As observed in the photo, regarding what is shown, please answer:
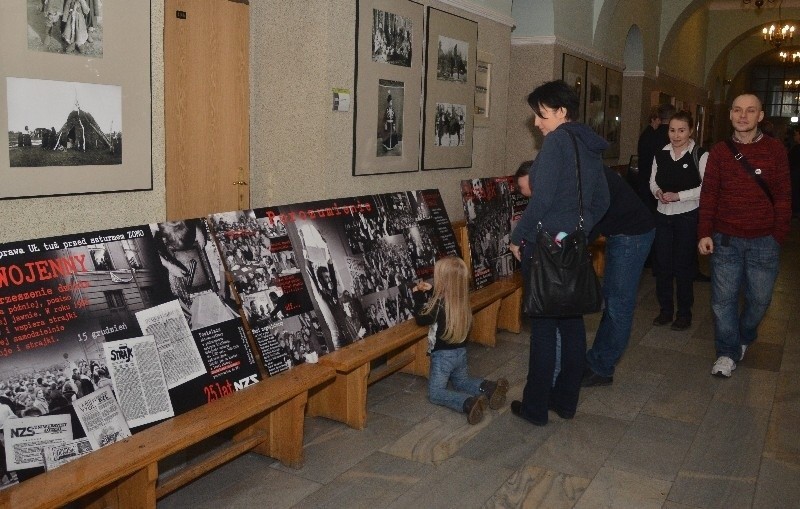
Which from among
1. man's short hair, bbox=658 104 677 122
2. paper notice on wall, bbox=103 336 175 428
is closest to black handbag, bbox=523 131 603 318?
paper notice on wall, bbox=103 336 175 428

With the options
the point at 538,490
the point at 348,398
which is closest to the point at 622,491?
the point at 538,490

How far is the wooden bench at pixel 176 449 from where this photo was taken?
2760mm

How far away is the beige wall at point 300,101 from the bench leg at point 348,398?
1.52 meters

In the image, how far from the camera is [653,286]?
29.8 feet

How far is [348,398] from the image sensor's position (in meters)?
4.40

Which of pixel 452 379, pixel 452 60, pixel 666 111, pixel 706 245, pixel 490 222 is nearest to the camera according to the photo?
pixel 452 379

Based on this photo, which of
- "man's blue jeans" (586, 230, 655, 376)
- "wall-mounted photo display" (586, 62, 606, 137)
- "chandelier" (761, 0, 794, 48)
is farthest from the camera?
"chandelier" (761, 0, 794, 48)

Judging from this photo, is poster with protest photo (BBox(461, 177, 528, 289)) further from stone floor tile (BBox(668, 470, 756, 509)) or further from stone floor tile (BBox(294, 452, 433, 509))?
stone floor tile (BBox(668, 470, 756, 509))

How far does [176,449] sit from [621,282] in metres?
2.85

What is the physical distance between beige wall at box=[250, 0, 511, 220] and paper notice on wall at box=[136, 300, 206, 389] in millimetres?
2112

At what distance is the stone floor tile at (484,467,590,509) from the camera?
3.58 m

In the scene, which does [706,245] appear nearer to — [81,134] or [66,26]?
[81,134]

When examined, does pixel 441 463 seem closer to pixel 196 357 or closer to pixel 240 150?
pixel 196 357

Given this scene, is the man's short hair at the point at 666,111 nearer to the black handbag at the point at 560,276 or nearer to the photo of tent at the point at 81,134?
the black handbag at the point at 560,276
